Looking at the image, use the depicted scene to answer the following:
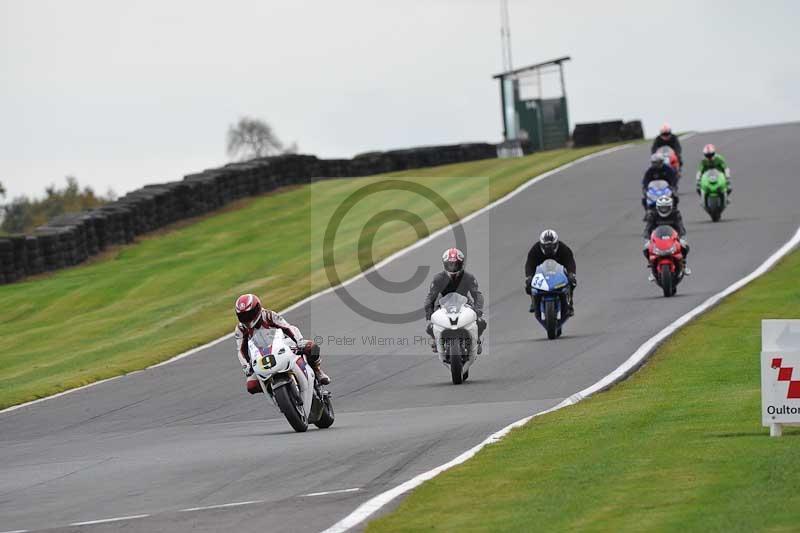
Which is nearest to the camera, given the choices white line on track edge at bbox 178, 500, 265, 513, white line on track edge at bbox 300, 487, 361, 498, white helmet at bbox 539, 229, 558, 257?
white line on track edge at bbox 178, 500, 265, 513

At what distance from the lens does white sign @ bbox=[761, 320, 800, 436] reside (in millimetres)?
10953

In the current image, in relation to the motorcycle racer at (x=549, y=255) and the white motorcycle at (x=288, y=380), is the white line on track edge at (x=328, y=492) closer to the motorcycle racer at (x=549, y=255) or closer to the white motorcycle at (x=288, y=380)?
the white motorcycle at (x=288, y=380)

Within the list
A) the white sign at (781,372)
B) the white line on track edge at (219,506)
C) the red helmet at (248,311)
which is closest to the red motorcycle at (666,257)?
the red helmet at (248,311)

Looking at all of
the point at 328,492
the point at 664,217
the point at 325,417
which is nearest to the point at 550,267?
the point at 664,217

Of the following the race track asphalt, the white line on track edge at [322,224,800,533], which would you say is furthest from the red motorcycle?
the white line on track edge at [322,224,800,533]

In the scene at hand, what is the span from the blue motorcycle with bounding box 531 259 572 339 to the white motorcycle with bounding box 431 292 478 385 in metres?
2.88

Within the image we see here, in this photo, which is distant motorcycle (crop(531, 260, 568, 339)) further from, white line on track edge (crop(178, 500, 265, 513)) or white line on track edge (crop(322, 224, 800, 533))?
white line on track edge (crop(178, 500, 265, 513))

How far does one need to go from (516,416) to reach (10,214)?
83.8m

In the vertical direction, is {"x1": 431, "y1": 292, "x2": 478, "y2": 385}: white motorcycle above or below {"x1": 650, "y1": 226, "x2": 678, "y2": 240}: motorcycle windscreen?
below

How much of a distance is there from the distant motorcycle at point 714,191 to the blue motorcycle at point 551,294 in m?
12.3

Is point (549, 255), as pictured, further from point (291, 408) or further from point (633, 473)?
point (633, 473)

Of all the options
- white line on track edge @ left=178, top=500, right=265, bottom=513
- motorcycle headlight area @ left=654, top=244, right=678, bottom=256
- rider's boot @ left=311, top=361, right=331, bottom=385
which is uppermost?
motorcycle headlight area @ left=654, top=244, right=678, bottom=256

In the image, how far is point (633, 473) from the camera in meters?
10.1

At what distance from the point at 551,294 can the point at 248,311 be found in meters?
7.33
